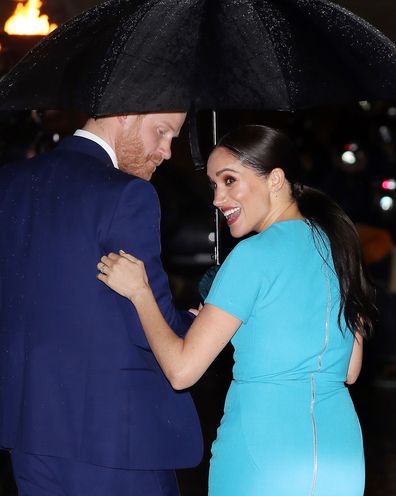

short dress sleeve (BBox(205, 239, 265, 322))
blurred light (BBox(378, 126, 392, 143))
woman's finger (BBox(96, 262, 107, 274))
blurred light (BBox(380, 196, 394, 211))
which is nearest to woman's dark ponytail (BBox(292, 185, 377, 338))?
short dress sleeve (BBox(205, 239, 265, 322))

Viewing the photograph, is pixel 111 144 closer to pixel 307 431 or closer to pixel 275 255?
pixel 275 255

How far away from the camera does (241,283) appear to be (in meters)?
2.98

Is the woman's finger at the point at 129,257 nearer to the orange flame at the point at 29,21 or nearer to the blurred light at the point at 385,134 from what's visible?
the orange flame at the point at 29,21

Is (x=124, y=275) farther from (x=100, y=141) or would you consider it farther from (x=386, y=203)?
(x=386, y=203)

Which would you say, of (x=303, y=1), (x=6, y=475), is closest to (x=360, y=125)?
(x=6, y=475)

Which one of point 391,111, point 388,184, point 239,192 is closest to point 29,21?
point 239,192

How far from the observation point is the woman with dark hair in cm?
300

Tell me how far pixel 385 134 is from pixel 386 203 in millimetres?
5109

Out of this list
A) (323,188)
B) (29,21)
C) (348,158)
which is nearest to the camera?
(29,21)

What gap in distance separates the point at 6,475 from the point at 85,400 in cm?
354

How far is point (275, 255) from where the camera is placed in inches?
119

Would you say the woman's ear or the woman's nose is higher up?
the woman's ear

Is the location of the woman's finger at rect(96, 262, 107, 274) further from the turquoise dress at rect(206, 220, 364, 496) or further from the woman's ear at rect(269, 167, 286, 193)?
the woman's ear at rect(269, 167, 286, 193)

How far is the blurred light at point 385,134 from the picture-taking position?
1526 cm
